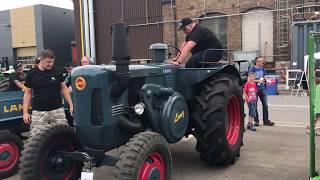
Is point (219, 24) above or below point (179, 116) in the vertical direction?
above

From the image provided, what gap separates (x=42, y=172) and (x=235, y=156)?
2621 millimetres

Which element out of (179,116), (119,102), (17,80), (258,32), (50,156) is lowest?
(50,156)

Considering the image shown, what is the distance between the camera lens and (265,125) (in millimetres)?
8492

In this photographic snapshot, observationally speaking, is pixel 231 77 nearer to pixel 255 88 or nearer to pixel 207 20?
pixel 255 88

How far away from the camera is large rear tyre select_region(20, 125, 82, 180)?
410 cm

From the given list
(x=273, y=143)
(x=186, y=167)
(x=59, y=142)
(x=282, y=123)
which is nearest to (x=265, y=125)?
(x=282, y=123)

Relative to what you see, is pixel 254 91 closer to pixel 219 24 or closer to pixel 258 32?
pixel 258 32

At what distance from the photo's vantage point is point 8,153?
5367 mm

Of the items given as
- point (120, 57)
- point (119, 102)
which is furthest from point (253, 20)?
point (120, 57)

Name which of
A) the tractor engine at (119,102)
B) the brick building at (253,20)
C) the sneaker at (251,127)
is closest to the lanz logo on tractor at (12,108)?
the tractor engine at (119,102)

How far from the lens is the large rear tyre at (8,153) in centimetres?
528

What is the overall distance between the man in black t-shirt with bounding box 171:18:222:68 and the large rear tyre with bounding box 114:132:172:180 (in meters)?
1.75

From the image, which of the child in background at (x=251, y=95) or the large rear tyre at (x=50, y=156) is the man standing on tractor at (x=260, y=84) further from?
the large rear tyre at (x=50, y=156)

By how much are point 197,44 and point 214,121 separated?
1230 mm
